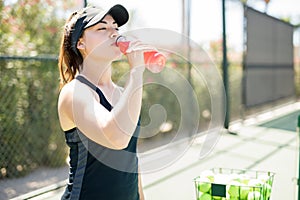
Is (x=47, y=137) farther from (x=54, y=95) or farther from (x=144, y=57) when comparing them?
(x=144, y=57)

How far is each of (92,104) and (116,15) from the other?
29 cm

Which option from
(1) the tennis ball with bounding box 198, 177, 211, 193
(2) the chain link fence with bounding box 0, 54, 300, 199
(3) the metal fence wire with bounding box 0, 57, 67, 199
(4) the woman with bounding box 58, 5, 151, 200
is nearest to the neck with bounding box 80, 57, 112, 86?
(4) the woman with bounding box 58, 5, 151, 200

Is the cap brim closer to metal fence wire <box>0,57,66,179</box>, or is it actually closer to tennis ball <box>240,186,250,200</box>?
tennis ball <box>240,186,250,200</box>

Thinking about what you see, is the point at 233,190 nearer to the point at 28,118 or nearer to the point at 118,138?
the point at 118,138

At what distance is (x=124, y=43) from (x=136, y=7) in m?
3.26

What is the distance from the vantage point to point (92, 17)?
1044 millimetres

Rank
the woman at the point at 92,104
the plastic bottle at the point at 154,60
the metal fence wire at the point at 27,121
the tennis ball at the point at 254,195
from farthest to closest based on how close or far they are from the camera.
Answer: the metal fence wire at the point at 27,121 < the tennis ball at the point at 254,195 < the woman at the point at 92,104 < the plastic bottle at the point at 154,60

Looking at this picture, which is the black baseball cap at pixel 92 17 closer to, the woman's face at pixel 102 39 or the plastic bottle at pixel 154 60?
the woman's face at pixel 102 39

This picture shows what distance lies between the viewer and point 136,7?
4.05 meters

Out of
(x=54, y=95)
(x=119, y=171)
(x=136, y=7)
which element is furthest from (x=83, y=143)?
(x=136, y=7)

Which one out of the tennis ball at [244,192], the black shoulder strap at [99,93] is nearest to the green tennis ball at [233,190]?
the tennis ball at [244,192]

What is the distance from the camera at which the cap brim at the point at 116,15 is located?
1.02m

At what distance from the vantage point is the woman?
3.20 feet

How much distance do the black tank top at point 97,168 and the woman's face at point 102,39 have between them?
84 millimetres
